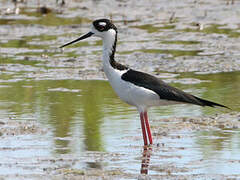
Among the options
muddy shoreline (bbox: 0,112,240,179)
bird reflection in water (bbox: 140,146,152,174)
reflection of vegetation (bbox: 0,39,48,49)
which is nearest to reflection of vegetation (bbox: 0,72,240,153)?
muddy shoreline (bbox: 0,112,240,179)

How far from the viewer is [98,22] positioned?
7.20m

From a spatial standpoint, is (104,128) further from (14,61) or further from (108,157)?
(14,61)

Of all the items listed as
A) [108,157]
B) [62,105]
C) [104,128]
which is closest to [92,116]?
[104,128]

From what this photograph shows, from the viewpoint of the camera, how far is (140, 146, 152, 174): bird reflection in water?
579cm

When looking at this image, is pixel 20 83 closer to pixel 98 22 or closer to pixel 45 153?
pixel 98 22

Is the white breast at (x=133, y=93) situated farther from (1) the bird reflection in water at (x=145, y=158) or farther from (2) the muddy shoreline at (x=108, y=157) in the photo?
(1) the bird reflection in water at (x=145, y=158)

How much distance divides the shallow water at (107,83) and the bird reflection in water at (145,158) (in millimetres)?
51

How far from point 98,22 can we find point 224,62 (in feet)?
13.3

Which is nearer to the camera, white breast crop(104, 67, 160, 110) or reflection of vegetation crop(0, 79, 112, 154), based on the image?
white breast crop(104, 67, 160, 110)

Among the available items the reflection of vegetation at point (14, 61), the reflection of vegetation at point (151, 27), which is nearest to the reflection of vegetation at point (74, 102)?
the reflection of vegetation at point (14, 61)

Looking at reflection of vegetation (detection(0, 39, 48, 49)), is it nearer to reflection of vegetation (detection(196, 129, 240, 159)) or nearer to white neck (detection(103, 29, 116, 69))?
white neck (detection(103, 29, 116, 69))

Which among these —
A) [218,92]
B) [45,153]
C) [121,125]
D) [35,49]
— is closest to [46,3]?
[35,49]

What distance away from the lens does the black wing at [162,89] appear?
22.2 feet

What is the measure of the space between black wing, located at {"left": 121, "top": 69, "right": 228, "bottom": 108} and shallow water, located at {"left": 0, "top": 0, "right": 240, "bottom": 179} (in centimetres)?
38
